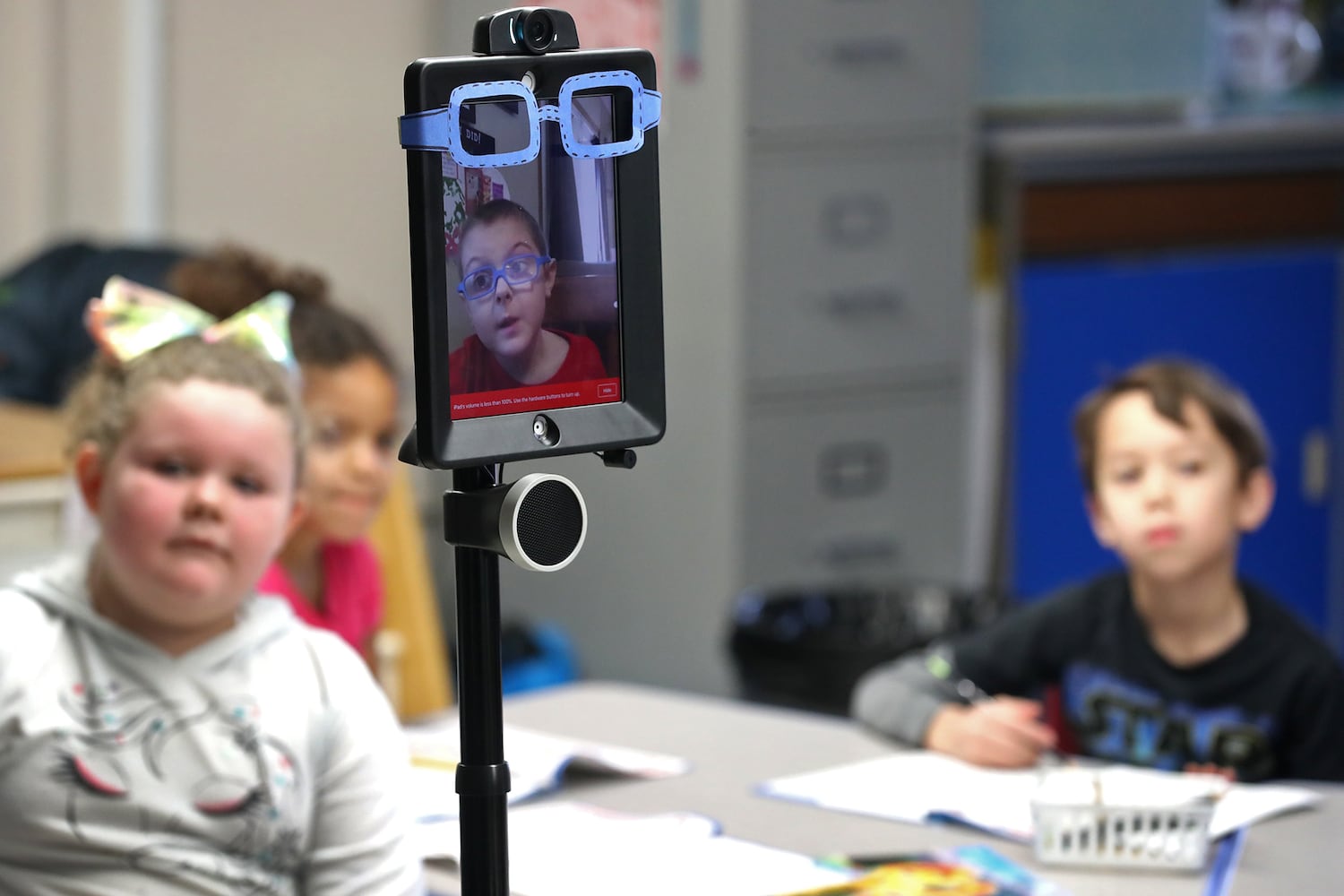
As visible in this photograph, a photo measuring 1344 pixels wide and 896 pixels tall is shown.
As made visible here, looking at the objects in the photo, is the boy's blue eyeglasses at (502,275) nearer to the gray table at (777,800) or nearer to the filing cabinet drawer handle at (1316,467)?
the gray table at (777,800)

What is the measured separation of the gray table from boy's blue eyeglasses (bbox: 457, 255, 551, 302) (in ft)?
1.95

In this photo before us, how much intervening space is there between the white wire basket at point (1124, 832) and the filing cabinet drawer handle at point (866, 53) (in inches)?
78.8

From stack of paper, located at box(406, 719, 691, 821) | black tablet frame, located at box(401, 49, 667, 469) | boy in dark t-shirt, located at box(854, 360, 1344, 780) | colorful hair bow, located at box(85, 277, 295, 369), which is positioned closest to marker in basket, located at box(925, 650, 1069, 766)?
boy in dark t-shirt, located at box(854, 360, 1344, 780)

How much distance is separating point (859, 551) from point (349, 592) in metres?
1.51

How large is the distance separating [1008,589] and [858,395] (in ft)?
1.65

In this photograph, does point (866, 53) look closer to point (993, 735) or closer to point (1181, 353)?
point (1181, 353)

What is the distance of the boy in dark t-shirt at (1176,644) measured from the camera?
161 centimetres

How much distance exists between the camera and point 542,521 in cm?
73

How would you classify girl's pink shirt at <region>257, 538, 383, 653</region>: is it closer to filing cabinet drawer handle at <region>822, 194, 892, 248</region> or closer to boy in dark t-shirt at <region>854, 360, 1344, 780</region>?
boy in dark t-shirt at <region>854, 360, 1344, 780</region>

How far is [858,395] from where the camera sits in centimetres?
312

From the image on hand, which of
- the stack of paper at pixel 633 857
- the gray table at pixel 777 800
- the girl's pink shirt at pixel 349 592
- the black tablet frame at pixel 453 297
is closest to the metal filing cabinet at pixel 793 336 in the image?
the girl's pink shirt at pixel 349 592

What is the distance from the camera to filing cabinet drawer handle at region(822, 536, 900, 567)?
10.2ft

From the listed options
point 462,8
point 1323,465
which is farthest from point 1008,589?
point 462,8

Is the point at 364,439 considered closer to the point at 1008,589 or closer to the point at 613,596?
the point at 613,596
